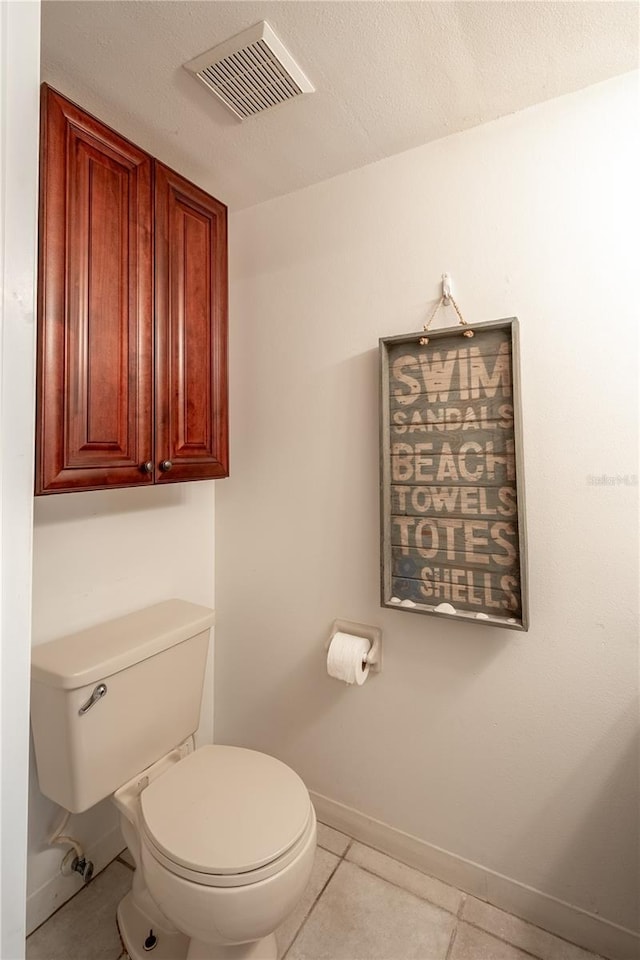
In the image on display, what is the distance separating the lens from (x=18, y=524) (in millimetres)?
550

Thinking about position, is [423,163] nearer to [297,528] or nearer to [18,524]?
[297,528]

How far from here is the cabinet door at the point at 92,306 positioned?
105 cm

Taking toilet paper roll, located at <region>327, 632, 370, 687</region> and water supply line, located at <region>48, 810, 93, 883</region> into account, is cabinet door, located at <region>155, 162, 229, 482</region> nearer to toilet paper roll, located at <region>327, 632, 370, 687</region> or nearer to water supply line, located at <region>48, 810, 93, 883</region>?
toilet paper roll, located at <region>327, 632, 370, 687</region>

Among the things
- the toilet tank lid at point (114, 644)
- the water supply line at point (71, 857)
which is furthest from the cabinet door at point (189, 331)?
the water supply line at point (71, 857)

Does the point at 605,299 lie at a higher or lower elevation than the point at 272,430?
higher

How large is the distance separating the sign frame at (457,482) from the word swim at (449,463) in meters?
0.02

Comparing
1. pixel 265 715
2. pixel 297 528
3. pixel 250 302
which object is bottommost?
pixel 265 715

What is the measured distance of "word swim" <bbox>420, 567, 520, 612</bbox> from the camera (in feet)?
4.27

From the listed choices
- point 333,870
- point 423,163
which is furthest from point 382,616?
point 423,163

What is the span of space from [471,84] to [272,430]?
114cm

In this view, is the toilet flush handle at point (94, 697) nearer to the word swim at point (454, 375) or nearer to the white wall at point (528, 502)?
the white wall at point (528, 502)

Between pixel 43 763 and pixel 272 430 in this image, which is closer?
pixel 43 763

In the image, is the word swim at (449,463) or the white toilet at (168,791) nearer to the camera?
the white toilet at (168,791)

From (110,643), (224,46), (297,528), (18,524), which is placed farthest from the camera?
(297,528)
